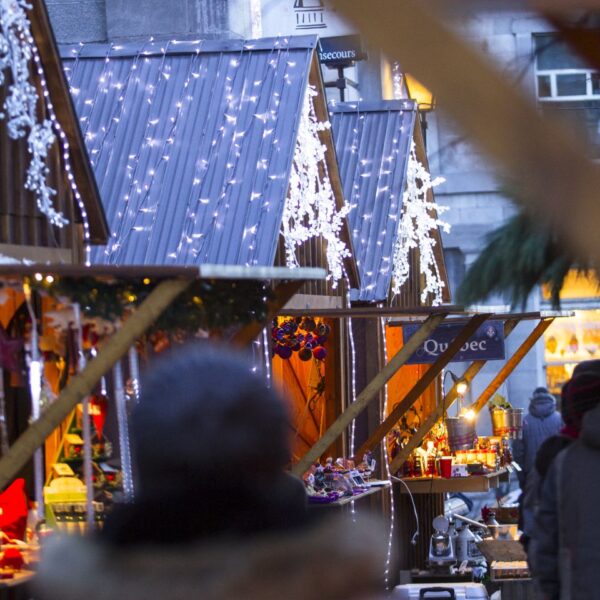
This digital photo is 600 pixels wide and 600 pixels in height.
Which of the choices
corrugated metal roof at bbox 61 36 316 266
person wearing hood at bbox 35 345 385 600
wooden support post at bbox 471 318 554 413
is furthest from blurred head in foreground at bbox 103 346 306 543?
wooden support post at bbox 471 318 554 413

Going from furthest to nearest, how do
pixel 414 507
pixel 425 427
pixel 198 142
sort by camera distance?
pixel 414 507, pixel 425 427, pixel 198 142

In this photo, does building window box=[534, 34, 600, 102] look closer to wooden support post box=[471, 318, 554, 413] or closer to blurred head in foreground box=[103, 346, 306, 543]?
blurred head in foreground box=[103, 346, 306, 543]

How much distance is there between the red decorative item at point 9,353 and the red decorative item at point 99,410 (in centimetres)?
76

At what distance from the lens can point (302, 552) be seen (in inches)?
102

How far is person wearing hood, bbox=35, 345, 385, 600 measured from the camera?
248cm

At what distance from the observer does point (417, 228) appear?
1606 cm

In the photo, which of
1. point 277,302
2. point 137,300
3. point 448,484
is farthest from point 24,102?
point 448,484

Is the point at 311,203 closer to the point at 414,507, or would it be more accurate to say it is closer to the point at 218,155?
the point at 218,155

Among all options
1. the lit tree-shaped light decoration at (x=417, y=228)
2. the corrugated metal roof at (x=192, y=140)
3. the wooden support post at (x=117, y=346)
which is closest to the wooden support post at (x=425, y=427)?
the lit tree-shaped light decoration at (x=417, y=228)

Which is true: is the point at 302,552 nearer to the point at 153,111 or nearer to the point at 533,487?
the point at 533,487

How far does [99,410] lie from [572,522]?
284 centimetres

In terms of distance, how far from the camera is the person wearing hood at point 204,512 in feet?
8.15

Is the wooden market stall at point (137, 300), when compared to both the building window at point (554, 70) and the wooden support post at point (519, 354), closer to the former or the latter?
the building window at point (554, 70)

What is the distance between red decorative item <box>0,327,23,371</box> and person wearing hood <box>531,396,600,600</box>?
2.56m
